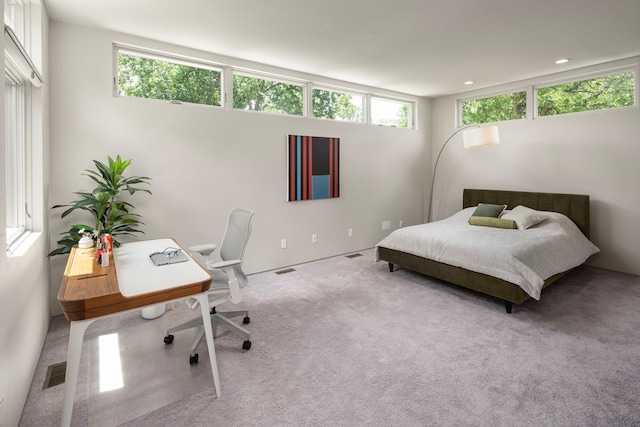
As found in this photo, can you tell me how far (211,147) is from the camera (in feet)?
13.0

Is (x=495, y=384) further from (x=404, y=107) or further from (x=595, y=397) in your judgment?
(x=404, y=107)

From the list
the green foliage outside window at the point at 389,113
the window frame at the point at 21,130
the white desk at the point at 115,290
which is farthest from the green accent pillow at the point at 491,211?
the window frame at the point at 21,130

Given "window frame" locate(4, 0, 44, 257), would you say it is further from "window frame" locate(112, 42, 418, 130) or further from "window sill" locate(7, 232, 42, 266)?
"window frame" locate(112, 42, 418, 130)

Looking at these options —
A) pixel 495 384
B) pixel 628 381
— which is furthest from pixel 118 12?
pixel 628 381

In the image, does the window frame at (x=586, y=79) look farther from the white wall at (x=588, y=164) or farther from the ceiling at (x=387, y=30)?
the ceiling at (x=387, y=30)

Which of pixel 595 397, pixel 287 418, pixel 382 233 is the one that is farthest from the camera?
pixel 382 233

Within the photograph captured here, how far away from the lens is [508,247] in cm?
339

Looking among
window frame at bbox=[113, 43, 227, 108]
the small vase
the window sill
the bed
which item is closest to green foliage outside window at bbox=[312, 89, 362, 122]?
window frame at bbox=[113, 43, 227, 108]

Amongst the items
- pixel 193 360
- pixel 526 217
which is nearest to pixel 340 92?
pixel 526 217

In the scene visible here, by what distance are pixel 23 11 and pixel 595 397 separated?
462 centimetres

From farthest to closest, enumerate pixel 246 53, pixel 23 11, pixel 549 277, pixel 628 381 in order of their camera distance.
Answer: pixel 246 53 → pixel 549 277 → pixel 23 11 → pixel 628 381

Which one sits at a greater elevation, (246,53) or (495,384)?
(246,53)

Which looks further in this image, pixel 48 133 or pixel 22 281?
pixel 48 133

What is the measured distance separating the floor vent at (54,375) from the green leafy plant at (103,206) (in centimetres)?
93
